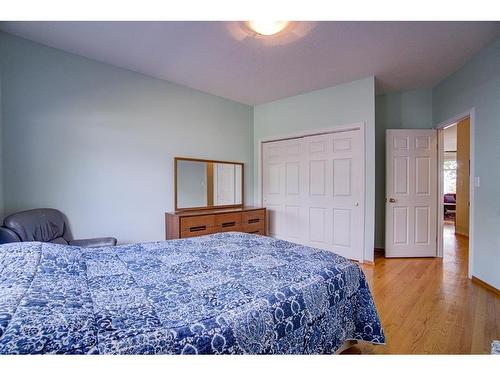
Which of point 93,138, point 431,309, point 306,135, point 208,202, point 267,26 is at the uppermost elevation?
point 267,26

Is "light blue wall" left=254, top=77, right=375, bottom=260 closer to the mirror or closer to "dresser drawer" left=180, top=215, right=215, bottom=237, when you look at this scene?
the mirror

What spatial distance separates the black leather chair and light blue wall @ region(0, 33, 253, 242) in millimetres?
149

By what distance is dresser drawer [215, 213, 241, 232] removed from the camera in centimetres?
352

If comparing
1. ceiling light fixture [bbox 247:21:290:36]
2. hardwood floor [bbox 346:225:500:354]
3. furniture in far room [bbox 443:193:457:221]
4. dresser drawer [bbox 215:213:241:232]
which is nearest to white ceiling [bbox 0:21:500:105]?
ceiling light fixture [bbox 247:21:290:36]

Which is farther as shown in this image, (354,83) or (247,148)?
(247,148)

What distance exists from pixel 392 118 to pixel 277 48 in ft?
7.93

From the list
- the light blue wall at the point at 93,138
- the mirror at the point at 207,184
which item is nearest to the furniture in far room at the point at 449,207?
the mirror at the point at 207,184

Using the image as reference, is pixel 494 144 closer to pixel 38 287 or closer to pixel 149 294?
pixel 149 294

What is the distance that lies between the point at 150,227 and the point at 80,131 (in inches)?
53.1

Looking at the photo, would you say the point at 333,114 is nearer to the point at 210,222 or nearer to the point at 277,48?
the point at 277,48

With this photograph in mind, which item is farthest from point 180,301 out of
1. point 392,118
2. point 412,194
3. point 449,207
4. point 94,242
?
point 449,207

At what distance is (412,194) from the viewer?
→ 3686 mm

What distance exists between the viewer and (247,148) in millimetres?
4520
